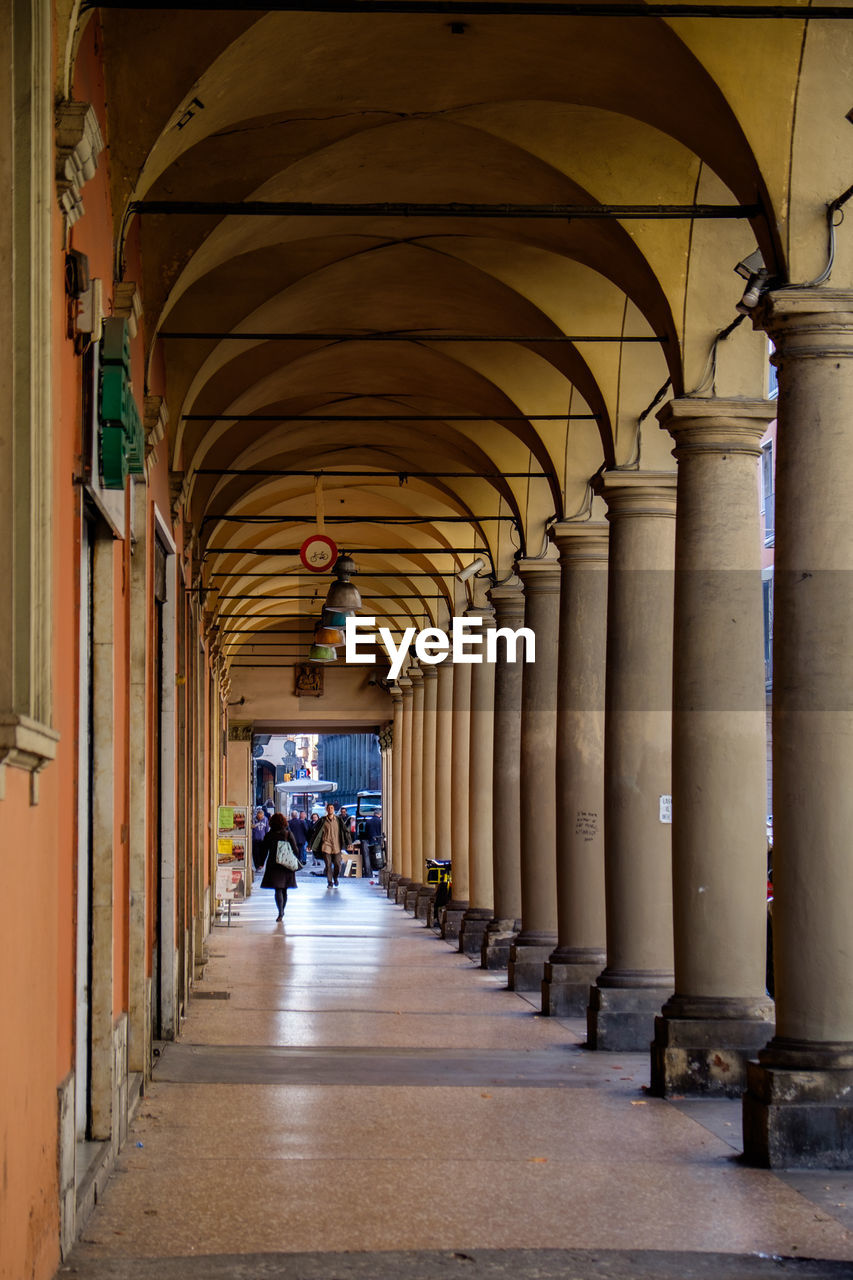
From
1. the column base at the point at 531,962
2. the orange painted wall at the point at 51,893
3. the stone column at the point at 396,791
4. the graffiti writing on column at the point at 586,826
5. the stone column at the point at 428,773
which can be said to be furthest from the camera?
the stone column at the point at 396,791

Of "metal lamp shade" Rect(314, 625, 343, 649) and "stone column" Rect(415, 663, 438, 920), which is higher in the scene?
"metal lamp shade" Rect(314, 625, 343, 649)

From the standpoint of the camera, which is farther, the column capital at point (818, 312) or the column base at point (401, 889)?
the column base at point (401, 889)

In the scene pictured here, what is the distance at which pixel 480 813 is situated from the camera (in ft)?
77.4

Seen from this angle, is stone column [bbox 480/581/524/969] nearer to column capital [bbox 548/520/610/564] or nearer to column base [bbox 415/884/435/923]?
column capital [bbox 548/520/610/564]

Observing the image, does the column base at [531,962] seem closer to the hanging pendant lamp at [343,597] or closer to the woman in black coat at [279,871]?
the hanging pendant lamp at [343,597]

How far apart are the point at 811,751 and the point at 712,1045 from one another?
267cm

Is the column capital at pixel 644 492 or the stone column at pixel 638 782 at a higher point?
the column capital at pixel 644 492

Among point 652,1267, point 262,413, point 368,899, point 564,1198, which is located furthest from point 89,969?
point 368,899

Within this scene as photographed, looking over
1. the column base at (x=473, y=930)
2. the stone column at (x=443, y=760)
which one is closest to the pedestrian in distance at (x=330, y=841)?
the stone column at (x=443, y=760)

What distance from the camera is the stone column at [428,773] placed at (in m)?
32.8

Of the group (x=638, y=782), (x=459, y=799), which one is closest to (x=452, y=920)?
(x=459, y=799)

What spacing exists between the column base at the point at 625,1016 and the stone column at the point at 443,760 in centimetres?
1557

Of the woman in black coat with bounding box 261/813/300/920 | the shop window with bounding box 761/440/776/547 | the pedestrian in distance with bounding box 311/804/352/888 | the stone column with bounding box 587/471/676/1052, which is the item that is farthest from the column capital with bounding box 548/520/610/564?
the pedestrian in distance with bounding box 311/804/352/888

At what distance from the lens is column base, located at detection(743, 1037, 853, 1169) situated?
27.2 ft
